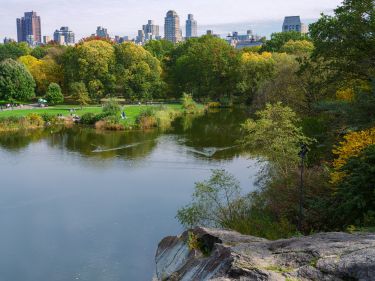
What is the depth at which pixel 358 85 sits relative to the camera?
79.5 ft

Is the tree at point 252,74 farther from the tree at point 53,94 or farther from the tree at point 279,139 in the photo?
the tree at point 279,139

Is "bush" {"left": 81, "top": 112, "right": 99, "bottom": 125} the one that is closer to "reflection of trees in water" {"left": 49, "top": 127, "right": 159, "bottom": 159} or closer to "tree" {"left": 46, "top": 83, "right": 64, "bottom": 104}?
"reflection of trees in water" {"left": 49, "top": 127, "right": 159, "bottom": 159}

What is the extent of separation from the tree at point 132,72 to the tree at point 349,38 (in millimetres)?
43106

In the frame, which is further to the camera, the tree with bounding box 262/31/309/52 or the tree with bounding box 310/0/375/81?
the tree with bounding box 262/31/309/52

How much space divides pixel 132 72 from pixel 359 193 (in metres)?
55.7

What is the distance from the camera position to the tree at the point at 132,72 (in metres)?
64.4

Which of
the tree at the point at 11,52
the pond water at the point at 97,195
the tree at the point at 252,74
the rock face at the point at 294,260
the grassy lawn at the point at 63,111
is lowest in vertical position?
the pond water at the point at 97,195

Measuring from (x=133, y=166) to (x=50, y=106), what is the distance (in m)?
35.7

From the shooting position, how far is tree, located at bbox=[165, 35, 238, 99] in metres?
70.9

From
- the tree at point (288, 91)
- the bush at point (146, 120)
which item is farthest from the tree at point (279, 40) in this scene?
the tree at point (288, 91)

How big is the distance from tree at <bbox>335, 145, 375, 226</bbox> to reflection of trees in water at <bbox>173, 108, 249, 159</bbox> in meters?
19.6

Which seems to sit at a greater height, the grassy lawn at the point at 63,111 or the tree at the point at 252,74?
the tree at the point at 252,74

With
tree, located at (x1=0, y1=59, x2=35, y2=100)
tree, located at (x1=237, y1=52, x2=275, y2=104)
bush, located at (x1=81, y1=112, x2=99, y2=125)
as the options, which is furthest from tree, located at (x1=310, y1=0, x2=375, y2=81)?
tree, located at (x1=0, y1=59, x2=35, y2=100)

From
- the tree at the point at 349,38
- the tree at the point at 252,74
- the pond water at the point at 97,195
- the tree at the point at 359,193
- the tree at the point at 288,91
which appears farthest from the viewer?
the tree at the point at 252,74
